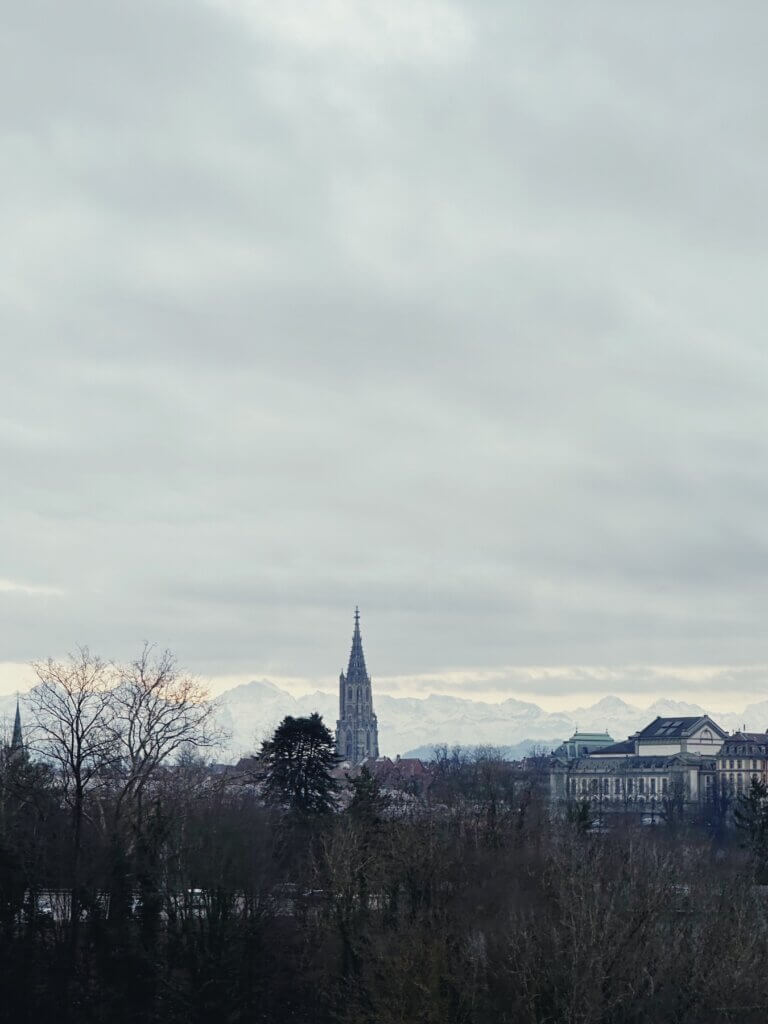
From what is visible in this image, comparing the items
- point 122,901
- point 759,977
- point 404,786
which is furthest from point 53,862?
point 404,786

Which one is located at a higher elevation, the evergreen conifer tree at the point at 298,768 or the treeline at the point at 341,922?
the evergreen conifer tree at the point at 298,768

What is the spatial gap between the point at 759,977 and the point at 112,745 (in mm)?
37292

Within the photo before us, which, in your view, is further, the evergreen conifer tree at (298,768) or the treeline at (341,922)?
the evergreen conifer tree at (298,768)

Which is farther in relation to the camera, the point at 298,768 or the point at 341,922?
the point at 298,768

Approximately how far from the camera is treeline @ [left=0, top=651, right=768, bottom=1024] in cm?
5300

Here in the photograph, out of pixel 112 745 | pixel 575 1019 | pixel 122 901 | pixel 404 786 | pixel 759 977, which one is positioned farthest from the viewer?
pixel 404 786

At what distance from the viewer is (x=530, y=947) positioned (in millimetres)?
52969

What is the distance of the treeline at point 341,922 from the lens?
53.0m

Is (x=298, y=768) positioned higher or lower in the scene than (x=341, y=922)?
higher

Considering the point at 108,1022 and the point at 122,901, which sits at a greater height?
the point at 122,901

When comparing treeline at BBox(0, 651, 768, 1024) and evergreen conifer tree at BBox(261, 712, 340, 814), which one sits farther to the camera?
evergreen conifer tree at BBox(261, 712, 340, 814)

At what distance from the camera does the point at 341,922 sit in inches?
2544

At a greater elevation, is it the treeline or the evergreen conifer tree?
the evergreen conifer tree

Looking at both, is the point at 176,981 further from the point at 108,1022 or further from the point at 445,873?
the point at 445,873
